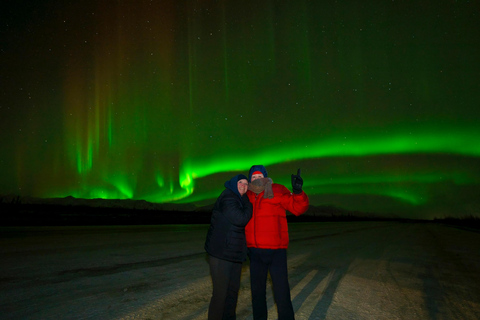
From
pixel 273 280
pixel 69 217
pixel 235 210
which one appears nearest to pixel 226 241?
pixel 235 210

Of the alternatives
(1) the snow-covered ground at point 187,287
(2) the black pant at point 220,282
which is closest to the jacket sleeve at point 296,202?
(2) the black pant at point 220,282

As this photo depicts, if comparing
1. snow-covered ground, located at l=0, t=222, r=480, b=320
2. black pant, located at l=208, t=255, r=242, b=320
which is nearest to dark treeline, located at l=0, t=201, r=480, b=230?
snow-covered ground, located at l=0, t=222, r=480, b=320

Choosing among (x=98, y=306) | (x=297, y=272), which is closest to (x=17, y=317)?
(x=98, y=306)

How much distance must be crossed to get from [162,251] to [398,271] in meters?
6.31

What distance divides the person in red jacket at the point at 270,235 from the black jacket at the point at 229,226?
219 mm

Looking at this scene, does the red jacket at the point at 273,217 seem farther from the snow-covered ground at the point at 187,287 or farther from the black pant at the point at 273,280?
the snow-covered ground at the point at 187,287

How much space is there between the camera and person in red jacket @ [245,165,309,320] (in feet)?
9.51

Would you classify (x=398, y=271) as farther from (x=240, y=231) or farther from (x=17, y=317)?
(x=17, y=317)

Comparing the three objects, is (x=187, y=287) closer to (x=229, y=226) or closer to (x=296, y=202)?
(x=229, y=226)

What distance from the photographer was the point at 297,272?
6316 mm

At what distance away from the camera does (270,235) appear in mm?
2922

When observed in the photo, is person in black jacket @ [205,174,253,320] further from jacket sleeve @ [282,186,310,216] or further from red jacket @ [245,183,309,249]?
jacket sleeve @ [282,186,310,216]

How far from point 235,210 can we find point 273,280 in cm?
91

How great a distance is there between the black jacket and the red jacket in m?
0.21
